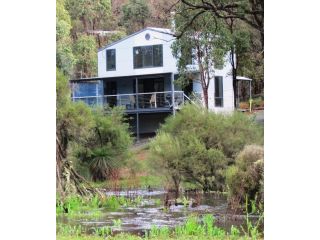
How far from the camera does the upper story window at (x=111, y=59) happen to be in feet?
16.3

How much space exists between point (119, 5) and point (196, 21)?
870mm

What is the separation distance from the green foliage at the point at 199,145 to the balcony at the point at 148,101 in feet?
0.33

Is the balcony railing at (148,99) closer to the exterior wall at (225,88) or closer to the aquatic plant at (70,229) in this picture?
the exterior wall at (225,88)

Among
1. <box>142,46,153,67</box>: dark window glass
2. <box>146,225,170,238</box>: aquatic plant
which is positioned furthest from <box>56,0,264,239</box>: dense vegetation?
<box>142,46,153,67</box>: dark window glass

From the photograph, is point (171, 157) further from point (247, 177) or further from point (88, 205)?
point (247, 177)

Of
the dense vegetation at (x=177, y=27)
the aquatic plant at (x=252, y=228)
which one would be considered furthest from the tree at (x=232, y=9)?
the aquatic plant at (x=252, y=228)

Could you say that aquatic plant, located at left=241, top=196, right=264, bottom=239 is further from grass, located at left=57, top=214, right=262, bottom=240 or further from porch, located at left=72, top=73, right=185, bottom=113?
porch, located at left=72, top=73, right=185, bottom=113

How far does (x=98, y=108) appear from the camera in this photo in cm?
636

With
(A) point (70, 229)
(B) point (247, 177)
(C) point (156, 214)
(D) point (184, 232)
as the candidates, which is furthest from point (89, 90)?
(D) point (184, 232)

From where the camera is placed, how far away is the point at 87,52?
510 centimetres

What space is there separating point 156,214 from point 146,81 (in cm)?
105

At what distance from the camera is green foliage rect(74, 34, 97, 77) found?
4.95 metres

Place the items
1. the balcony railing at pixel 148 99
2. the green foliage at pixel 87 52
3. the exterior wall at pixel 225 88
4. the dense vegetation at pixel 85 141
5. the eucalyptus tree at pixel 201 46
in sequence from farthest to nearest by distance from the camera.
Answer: the dense vegetation at pixel 85 141
the balcony railing at pixel 148 99
the eucalyptus tree at pixel 201 46
the green foliage at pixel 87 52
the exterior wall at pixel 225 88

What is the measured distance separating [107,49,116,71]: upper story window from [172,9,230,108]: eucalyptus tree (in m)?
0.49
